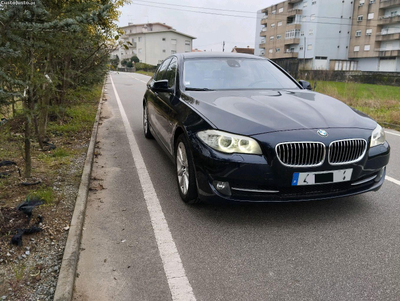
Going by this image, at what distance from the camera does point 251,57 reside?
5.47 m

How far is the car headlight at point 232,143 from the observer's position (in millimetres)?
3193

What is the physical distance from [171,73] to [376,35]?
197 ft

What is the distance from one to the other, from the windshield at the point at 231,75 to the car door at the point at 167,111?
11.7 inches

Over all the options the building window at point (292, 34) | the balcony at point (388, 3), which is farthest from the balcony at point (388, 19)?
the building window at point (292, 34)

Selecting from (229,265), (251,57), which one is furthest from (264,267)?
(251,57)

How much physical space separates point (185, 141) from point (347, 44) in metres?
67.1

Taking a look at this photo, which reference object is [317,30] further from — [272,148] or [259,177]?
[259,177]

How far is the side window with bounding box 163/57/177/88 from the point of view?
16.5 feet

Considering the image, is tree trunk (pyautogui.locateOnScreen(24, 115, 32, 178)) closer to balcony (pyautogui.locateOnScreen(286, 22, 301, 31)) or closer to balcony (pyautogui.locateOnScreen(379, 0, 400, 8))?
balcony (pyautogui.locateOnScreen(379, 0, 400, 8))

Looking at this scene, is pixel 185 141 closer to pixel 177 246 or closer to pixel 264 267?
pixel 177 246

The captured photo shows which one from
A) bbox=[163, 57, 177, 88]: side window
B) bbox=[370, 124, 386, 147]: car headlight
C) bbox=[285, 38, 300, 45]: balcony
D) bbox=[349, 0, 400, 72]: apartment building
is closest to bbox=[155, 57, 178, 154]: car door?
bbox=[163, 57, 177, 88]: side window

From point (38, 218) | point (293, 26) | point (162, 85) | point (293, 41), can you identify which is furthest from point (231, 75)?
point (293, 26)

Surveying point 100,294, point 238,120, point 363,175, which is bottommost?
point 100,294

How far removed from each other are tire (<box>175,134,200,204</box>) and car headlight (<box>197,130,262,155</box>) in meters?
0.40
